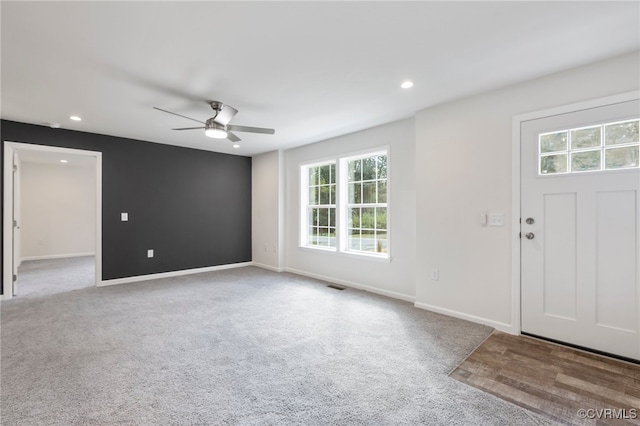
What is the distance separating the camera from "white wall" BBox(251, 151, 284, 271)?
19.5ft

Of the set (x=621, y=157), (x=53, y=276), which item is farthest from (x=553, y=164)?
(x=53, y=276)

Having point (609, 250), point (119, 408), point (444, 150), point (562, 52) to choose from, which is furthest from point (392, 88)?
point (119, 408)

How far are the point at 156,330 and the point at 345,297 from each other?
89.6 inches

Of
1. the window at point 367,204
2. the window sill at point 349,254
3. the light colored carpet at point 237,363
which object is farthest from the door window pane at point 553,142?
the window sill at point 349,254

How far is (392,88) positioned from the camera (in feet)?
9.84

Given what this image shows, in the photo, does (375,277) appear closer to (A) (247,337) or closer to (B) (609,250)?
(A) (247,337)

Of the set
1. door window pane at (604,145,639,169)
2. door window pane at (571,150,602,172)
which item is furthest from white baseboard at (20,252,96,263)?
door window pane at (604,145,639,169)

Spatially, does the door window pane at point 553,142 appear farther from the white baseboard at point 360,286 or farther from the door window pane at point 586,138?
the white baseboard at point 360,286

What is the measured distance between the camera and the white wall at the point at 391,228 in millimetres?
3957

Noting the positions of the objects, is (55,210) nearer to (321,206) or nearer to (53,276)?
(53,276)

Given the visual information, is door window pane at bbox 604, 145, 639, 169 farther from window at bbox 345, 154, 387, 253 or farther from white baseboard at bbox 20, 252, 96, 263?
white baseboard at bbox 20, 252, 96, 263

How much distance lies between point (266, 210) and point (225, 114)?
3.32 meters

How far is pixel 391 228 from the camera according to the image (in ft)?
13.6

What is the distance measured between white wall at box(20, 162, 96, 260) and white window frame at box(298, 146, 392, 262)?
192 inches
